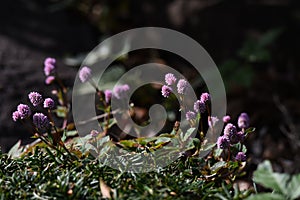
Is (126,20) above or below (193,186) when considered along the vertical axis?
above

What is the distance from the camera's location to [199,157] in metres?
1.65

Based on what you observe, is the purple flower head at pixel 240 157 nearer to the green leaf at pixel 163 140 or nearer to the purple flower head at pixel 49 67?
the green leaf at pixel 163 140

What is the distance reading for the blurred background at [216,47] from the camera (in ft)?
10.3

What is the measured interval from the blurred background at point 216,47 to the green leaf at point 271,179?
1549mm

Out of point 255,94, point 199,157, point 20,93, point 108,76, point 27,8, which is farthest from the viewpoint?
point 27,8

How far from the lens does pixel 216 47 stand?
377 centimetres

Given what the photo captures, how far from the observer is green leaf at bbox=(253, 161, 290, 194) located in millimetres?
1314

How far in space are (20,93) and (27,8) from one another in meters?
1.32

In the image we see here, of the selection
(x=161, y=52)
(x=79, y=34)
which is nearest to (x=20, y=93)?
(x=79, y=34)

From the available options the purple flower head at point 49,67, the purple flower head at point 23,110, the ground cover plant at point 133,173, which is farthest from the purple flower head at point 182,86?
the purple flower head at point 49,67

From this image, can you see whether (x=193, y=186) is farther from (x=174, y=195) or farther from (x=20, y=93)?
(x=20, y=93)

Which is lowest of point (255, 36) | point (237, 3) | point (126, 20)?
point (255, 36)

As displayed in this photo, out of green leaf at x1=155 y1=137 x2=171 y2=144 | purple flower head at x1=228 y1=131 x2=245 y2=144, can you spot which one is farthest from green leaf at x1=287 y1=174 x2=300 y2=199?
green leaf at x1=155 y1=137 x2=171 y2=144

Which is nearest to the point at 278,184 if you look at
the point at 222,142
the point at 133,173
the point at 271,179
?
the point at 271,179
